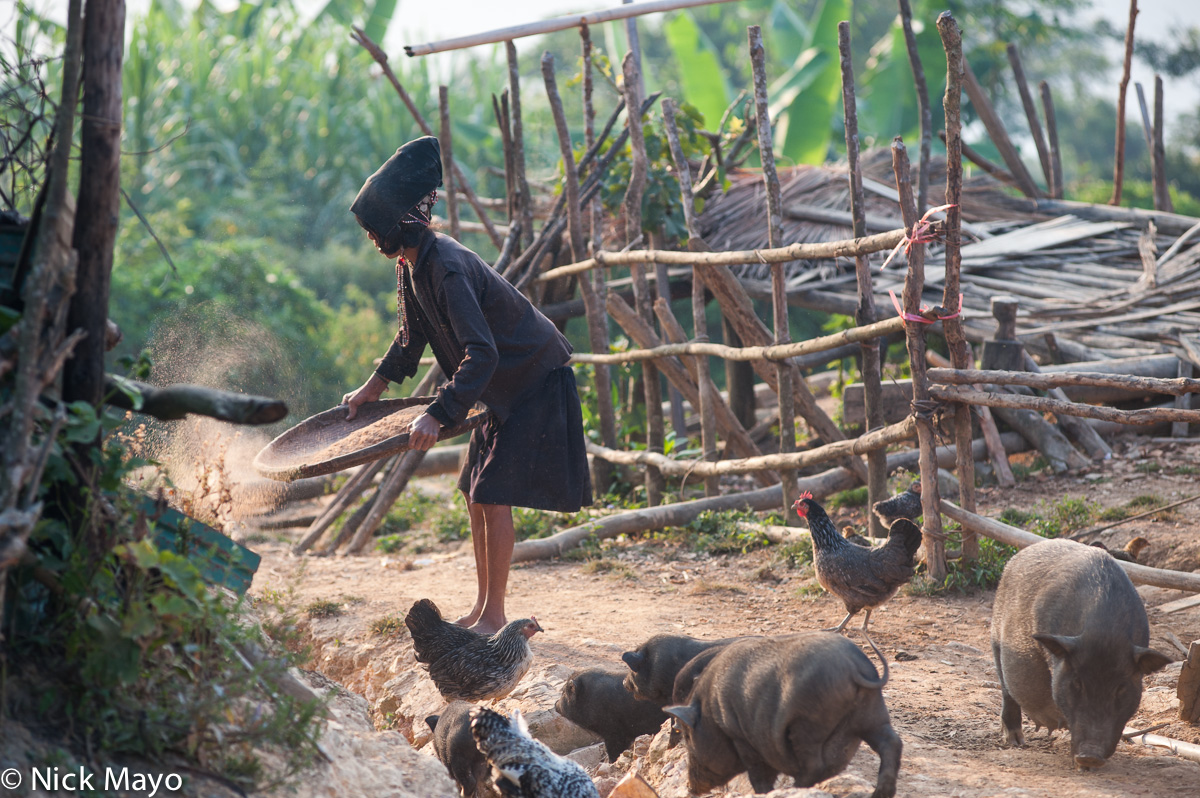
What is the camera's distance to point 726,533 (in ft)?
22.3

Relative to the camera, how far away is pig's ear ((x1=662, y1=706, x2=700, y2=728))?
315cm

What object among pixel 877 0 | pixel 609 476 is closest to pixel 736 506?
pixel 609 476

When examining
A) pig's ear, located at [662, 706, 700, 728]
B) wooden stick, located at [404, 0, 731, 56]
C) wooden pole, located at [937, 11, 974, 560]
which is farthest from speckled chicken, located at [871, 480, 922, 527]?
wooden stick, located at [404, 0, 731, 56]

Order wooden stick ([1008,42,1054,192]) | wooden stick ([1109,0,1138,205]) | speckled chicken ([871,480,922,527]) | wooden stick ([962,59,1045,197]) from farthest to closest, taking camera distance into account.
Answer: wooden stick ([1008,42,1054,192]) → wooden stick ([962,59,1045,197]) → wooden stick ([1109,0,1138,205]) → speckled chicken ([871,480,922,527])

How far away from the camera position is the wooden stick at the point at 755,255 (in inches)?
206

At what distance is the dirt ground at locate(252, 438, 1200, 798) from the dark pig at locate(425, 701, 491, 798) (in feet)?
2.75

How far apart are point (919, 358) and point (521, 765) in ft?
9.99

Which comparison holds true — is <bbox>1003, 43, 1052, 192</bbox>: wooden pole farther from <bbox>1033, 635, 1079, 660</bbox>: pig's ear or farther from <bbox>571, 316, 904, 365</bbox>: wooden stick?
<bbox>1033, 635, 1079, 660</bbox>: pig's ear

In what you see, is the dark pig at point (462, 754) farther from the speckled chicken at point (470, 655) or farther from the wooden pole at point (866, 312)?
the wooden pole at point (866, 312)

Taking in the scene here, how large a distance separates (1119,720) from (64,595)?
3314mm

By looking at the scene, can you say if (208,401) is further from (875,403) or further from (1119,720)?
(875,403)

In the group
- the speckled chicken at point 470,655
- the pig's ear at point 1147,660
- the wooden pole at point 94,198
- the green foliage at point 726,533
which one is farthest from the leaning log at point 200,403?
the green foliage at point 726,533

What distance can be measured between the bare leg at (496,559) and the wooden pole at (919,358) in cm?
221

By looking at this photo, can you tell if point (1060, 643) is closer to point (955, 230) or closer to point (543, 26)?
point (955, 230)
